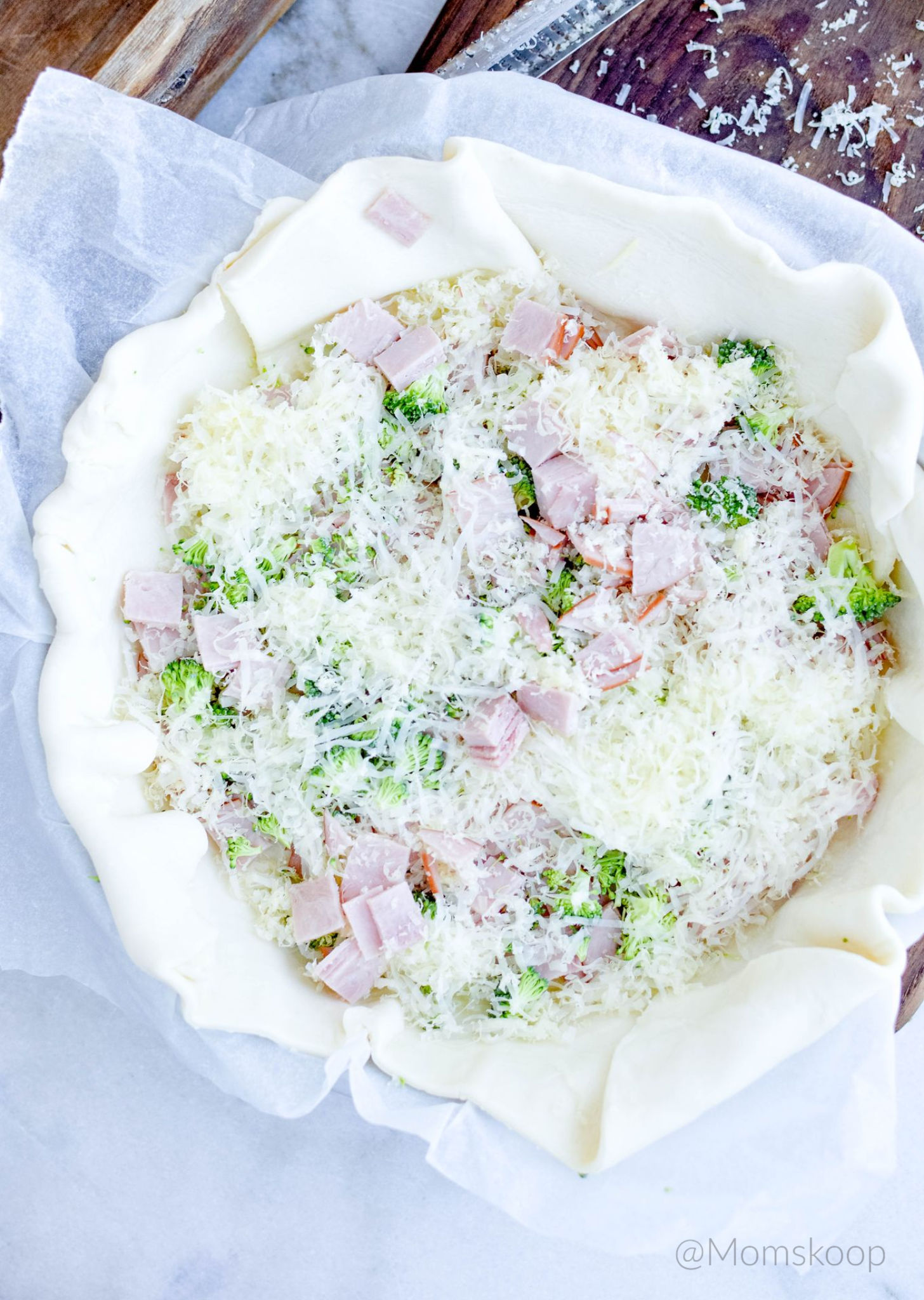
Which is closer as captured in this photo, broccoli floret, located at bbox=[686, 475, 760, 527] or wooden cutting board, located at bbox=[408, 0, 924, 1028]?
broccoli floret, located at bbox=[686, 475, 760, 527]

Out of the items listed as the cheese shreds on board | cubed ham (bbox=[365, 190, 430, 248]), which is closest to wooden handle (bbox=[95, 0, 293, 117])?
cubed ham (bbox=[365, 190, 430, 248])

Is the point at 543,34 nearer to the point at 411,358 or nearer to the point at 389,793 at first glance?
the point at 411,358

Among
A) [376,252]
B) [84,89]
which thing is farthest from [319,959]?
[84,89]

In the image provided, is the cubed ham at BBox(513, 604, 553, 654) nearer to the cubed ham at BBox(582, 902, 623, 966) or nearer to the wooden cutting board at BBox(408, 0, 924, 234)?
the cubed ham at BBox(582, 902, 623, 966)

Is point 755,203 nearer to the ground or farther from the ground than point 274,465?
farther from the ground

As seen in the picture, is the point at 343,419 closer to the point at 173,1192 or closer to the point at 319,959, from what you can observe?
the point at 319,959
